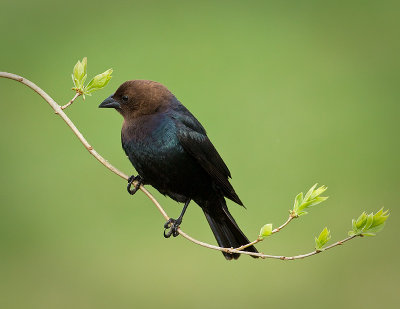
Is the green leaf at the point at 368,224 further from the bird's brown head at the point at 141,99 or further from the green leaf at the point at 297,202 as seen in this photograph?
the bird's brown head at the point at 141,99

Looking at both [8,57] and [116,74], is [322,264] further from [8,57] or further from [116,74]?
[8,57]

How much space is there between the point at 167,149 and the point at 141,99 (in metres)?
0.36

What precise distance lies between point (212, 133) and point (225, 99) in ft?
3.12

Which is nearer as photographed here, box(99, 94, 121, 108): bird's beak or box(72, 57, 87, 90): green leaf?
box(72, 57, 87, 90): green leaf

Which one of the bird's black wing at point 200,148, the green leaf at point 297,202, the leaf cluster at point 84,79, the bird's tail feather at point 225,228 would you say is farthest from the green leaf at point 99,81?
the bird's tail feather at point 225,228

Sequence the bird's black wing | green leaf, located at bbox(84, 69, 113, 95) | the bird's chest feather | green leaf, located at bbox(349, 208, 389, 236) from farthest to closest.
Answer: the bird's black wing
the bird's chest feather
green leaf, located at bbox(84, 69, 113, 95)
green leaf, located at bbox(349, 208, 389, 236)

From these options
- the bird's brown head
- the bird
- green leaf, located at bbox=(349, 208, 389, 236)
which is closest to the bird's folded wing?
the bird

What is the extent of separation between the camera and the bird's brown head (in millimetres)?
4391

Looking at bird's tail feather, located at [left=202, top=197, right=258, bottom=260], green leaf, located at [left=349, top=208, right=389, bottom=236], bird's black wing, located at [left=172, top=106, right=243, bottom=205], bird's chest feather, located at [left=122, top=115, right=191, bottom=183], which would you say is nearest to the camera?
green leaf, located at [left=349, top=208, right=389, bottom=236]

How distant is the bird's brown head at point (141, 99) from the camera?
4391 mm

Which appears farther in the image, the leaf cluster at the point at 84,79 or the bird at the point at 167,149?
the bird at the point at 167,149

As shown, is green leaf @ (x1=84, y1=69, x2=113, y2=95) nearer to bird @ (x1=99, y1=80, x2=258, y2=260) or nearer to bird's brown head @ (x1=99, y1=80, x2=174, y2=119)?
bird @ (x1=99, y1=80, x2=258, y2=260)

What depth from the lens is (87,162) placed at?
8570mm

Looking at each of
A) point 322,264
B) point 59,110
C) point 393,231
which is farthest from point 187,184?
point 393,231
